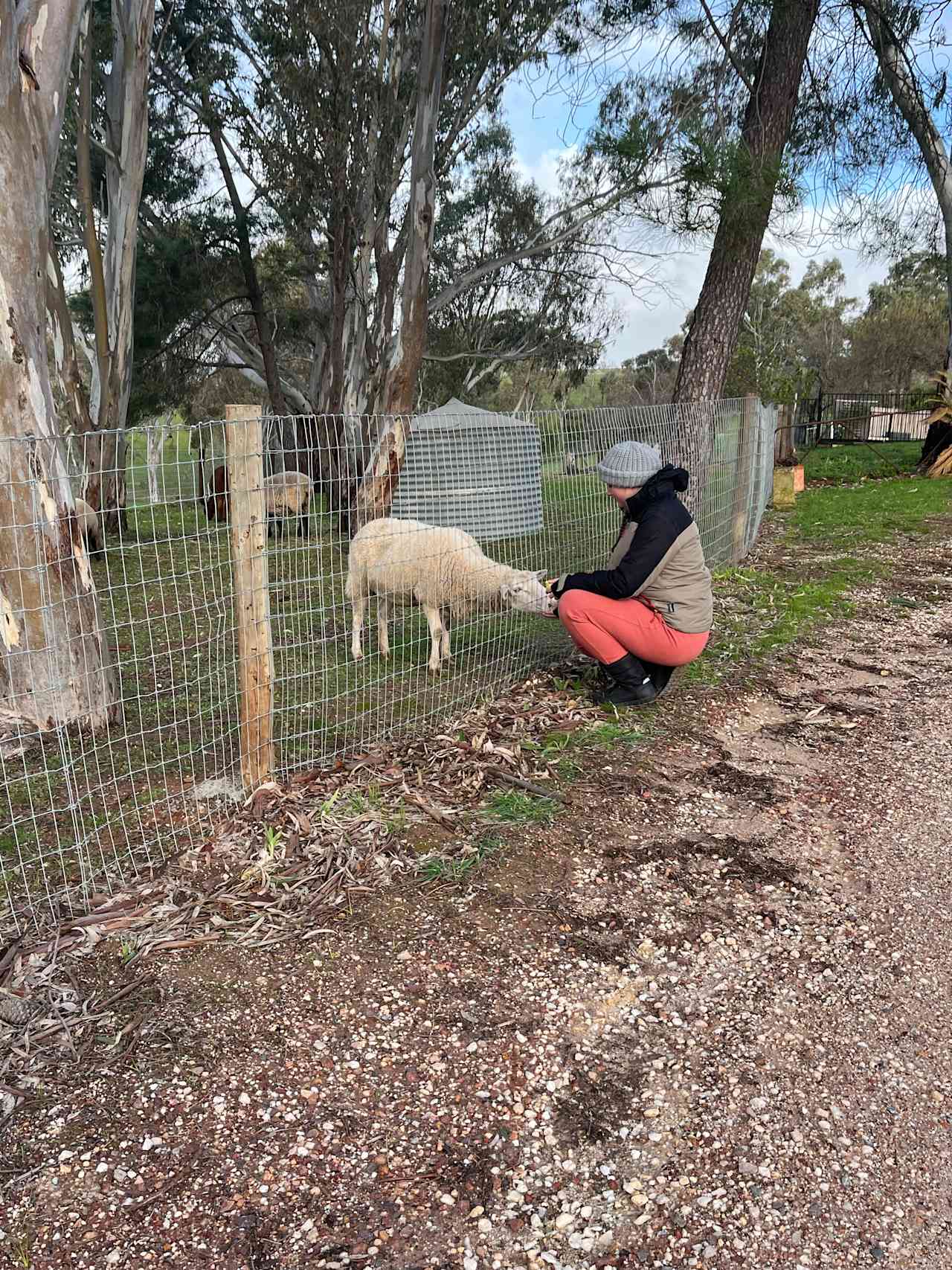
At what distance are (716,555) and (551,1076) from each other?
6.68 metres

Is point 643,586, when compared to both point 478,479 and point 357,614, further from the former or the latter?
point 478,479

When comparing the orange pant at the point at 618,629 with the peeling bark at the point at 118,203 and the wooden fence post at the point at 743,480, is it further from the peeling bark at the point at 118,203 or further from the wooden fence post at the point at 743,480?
the peeling bark at the point at 118,203

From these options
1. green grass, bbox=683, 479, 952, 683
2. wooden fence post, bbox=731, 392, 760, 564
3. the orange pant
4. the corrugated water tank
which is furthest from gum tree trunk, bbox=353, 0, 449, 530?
the orange pant

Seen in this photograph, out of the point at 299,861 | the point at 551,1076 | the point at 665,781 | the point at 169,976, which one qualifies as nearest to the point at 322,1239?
the point at 551,1076

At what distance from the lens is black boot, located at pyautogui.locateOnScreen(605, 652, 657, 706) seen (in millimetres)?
4969

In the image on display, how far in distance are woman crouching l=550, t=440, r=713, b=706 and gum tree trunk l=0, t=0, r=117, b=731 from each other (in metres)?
2.53

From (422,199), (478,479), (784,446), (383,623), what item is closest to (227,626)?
(383,623)

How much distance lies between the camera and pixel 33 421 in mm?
4586

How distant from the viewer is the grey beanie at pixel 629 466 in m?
4.55

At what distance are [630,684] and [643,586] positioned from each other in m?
0.72

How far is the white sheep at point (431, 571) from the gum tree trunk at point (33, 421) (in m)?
1.65

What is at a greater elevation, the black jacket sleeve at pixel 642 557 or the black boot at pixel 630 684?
the black jacket sleeve at pixel 642 557

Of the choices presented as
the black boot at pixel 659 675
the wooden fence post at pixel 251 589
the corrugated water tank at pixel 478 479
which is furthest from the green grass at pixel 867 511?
the wooden fence post at pixel 251 589

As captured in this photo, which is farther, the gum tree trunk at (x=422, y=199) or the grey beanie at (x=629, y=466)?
the gum tree trunk at (x=422, y=199)
